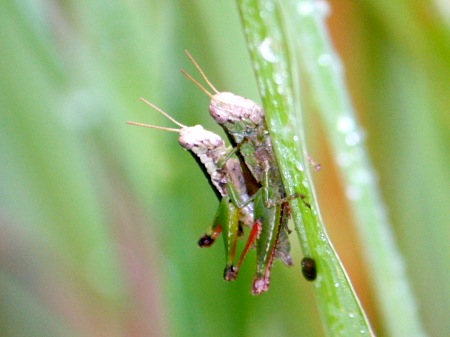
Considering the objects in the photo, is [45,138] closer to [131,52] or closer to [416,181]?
[131,52]

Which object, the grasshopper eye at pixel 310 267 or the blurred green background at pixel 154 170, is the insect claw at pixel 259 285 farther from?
the grasshopper eye at pixel 310 267

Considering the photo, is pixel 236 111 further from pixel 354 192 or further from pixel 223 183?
pixel 354 192

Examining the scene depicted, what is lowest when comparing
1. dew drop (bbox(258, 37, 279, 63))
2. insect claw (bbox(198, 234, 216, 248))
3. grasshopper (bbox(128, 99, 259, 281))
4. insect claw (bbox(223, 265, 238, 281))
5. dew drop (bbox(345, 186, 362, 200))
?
dew drop (bbox(345, 186, 362, 200))

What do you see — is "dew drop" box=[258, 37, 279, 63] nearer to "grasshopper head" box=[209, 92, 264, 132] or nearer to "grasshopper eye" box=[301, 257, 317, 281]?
"grasshopper eye" box=[301, 257, 317, 281]

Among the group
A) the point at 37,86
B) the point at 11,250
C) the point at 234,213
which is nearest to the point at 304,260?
the point at 234,213

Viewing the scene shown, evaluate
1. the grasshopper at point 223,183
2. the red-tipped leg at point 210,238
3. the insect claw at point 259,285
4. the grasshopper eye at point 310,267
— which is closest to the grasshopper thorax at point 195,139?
the grasshopper at point 223,183

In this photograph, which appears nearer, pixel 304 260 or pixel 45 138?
pixel 304 260

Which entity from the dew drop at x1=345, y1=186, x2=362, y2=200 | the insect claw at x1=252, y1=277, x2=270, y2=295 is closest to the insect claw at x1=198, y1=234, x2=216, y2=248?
the insect claw at x1=252, y1=277, x2=270, y2=295
